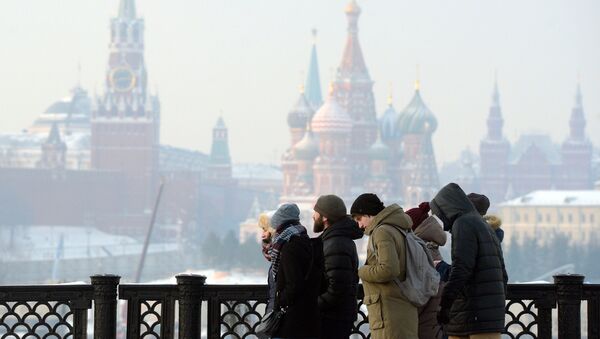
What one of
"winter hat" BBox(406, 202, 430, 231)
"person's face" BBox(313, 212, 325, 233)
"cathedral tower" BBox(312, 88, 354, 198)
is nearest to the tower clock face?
"cathedral tower" BBox(312, 88, 354, 198)

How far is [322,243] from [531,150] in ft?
363

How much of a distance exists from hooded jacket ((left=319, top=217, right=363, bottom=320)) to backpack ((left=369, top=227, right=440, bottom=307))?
243 millimetres

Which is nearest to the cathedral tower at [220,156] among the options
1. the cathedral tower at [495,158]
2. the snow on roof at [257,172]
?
the snow on roof at [257,172]

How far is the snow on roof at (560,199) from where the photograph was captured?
94750 millimetres

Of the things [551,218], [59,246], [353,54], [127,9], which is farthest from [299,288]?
[127,9]

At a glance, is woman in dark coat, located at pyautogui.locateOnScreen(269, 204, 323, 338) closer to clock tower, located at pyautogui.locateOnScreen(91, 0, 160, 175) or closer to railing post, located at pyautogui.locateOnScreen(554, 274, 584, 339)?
railing post, located at pyautogui.locateOnScreen(554, 274, 584, 339)

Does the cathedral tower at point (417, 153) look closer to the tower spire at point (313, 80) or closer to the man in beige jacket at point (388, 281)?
the tower spire at point (313, 80)

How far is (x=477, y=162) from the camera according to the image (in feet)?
427

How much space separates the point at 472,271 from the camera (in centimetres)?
619

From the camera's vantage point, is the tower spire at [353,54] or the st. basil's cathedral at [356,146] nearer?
the st. basil's cathedral at [356,146]

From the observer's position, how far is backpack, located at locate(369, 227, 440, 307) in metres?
6.06

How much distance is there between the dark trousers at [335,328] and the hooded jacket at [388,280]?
26cm

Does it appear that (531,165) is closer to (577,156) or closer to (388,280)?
(577,156)

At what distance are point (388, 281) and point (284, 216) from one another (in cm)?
48
